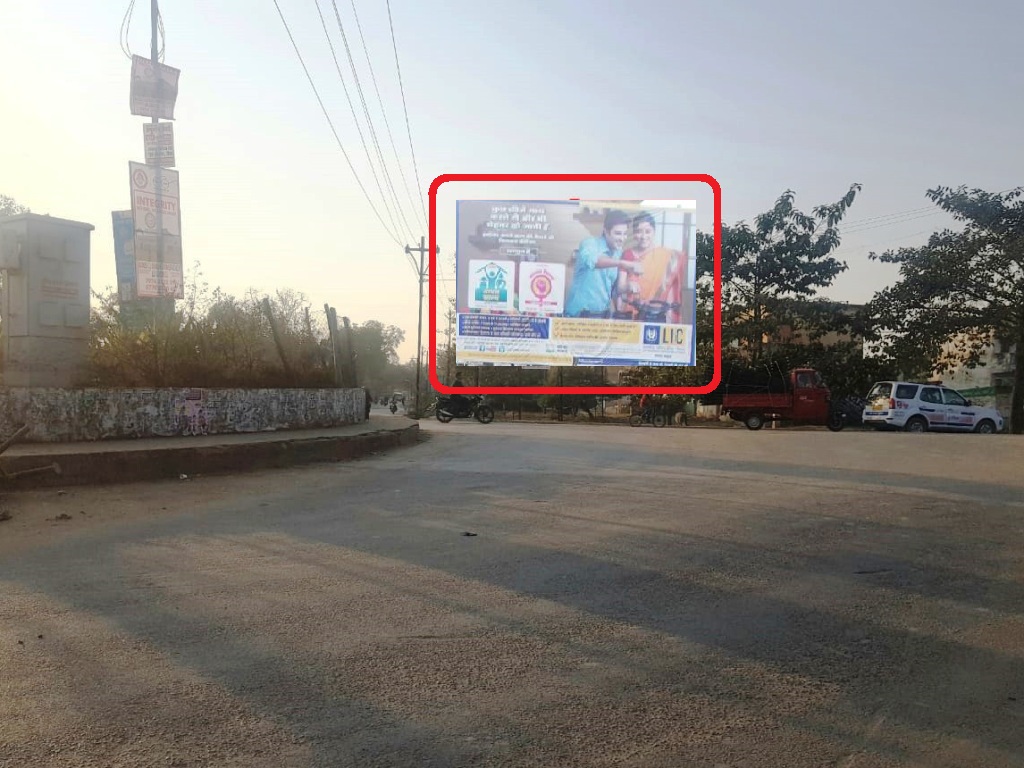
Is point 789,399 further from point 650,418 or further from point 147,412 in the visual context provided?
point 147,412

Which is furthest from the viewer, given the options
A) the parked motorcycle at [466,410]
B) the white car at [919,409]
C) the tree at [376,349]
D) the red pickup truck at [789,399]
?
the tree at [376,349]

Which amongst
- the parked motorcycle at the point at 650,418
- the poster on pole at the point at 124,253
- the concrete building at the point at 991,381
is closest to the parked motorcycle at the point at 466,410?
the parked motorcycle at the point at 650,418

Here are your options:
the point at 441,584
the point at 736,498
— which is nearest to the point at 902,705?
the point at 441,584

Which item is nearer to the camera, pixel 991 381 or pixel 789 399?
pixel 789 399

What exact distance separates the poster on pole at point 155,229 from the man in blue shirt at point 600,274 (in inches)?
331

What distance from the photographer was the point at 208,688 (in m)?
3.11

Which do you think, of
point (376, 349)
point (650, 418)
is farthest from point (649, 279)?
point (376, 349)

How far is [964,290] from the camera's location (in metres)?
26.1

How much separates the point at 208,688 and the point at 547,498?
534cm

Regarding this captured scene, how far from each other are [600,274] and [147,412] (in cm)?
762

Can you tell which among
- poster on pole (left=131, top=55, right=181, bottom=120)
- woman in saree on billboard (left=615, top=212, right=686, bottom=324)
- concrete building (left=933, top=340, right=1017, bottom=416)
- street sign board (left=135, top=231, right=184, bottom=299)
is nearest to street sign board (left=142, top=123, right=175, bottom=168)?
poster on pole (left=131, top=55, right=181, bottom=120)

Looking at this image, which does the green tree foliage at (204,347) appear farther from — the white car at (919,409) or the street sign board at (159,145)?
the white car at (919,409)

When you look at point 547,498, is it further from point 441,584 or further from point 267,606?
point 267,606

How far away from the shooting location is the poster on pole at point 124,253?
1314 centimetres
